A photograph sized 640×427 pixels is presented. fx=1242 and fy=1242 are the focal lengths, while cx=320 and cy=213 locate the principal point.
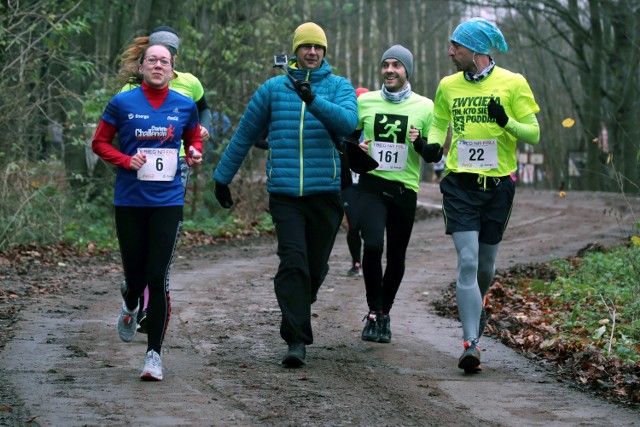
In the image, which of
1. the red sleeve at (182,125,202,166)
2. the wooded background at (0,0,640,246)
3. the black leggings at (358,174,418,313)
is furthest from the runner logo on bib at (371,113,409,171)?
the red sleeve at (182,125,202,166)

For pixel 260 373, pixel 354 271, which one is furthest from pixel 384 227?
pixel 354 271

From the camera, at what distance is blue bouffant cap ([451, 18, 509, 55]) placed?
8125 millimetres

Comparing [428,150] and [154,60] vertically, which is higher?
[154,60]

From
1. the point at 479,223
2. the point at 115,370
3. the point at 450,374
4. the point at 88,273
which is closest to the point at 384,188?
the point at 479,223

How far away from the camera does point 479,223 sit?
26.8 feet

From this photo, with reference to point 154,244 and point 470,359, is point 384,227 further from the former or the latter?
point 154,244

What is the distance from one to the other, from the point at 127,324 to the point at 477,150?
8.53ft

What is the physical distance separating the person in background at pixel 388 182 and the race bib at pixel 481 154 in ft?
3.35

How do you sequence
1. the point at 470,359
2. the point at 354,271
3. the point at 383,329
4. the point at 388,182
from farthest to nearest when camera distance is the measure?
the point at 354,271
the point at 388,182
the point at 383,329
the point at 470,359

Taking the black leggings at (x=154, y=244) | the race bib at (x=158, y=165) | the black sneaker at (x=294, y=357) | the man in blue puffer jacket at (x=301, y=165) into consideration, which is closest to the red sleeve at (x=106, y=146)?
the race bib at (x=158, y=165)

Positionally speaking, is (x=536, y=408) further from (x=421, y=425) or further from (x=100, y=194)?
(x=100, y=194)

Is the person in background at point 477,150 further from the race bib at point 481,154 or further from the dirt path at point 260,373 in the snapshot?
the dirt path at point 260,373

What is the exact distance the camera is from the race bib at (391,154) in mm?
9453

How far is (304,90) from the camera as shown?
773 centimetres
